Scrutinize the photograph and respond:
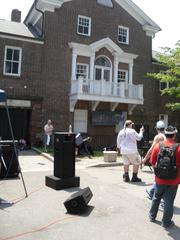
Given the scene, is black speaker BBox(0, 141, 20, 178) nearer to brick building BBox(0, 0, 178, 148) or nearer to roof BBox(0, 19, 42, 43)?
brick building BBox(0, 0, 178, 148)

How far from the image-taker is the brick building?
2025 cm

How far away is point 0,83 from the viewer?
19.5 metres

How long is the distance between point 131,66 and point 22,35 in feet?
27.3

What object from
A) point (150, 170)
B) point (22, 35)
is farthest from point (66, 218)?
point (22, 35)

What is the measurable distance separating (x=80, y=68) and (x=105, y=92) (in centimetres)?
254

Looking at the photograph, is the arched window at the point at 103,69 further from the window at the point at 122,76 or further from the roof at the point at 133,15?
the roof at the point at 133,15

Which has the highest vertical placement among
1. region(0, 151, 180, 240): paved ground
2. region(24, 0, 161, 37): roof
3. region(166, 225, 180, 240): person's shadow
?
region(24, 0, 161, 37): roof

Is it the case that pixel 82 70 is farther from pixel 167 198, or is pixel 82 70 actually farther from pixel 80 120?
pixel 167 198

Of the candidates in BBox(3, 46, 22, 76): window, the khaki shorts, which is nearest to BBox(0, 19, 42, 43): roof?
BBox(3, 46, 22, 76): window

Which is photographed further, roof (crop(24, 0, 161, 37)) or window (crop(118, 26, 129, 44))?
window (crop(118, 26, 129, 44))

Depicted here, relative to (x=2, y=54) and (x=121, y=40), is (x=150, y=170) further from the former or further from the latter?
(x=121, y=40)

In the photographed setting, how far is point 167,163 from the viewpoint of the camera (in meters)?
5.86

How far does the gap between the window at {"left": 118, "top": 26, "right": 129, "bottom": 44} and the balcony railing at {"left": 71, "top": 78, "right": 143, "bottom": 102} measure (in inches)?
156

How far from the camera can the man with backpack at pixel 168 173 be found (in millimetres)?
5859
